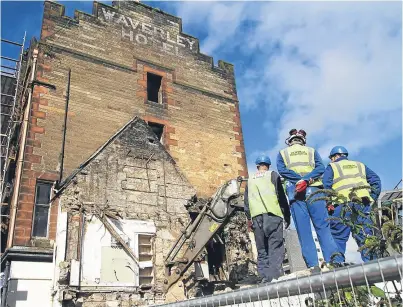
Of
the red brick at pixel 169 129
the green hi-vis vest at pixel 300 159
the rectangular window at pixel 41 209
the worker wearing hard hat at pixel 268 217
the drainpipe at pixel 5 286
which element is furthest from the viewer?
the red brick at pixel 169 129

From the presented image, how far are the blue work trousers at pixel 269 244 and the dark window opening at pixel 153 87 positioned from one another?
10.3 m

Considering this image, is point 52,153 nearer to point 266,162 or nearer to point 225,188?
point 225,188

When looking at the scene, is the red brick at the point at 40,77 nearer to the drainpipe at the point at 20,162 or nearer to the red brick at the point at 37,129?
the drainpipe at the point at 20,162

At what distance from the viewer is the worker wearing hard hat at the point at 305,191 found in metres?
5.14

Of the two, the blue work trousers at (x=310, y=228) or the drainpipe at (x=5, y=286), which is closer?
the blue work trousers at (x=310, y=228)

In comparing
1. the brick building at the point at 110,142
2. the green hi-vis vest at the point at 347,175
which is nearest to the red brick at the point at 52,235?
the brick building at the point at 110,142

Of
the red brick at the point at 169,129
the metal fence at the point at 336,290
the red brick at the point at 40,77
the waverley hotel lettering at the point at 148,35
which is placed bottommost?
the metal fence at the point at 336,290

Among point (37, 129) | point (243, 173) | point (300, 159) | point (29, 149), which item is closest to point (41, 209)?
point (29, 149)

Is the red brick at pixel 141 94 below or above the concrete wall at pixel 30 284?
above

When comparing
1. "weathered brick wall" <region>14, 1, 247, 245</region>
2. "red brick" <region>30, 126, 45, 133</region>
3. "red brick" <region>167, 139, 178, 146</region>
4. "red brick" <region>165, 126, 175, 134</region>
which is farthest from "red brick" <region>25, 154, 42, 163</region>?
"red brick" <region>165, 126, 175, 134</region>

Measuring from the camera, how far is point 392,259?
2037mm

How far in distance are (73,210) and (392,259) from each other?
9.50m

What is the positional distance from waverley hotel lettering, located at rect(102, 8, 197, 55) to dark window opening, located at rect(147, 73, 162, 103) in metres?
1.41

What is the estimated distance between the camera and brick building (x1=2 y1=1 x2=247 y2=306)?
32.1 ft
